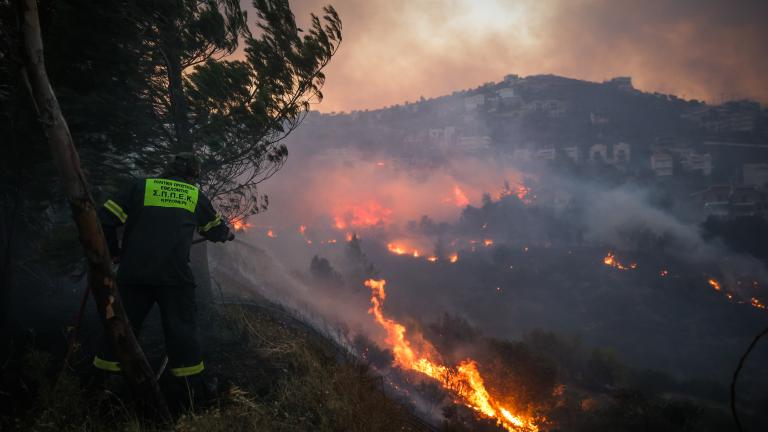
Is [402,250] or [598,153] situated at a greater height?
[598,153]

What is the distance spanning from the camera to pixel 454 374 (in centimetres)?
4062

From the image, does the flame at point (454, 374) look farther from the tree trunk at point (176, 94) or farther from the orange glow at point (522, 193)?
the orange glow at point (522, 193)

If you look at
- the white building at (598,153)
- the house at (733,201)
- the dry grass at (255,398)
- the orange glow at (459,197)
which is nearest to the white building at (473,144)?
the orange glow at (459,197)

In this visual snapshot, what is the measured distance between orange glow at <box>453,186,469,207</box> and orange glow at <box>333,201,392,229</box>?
2120 cm

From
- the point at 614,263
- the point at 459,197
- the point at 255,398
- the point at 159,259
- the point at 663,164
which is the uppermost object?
the point at 663,164

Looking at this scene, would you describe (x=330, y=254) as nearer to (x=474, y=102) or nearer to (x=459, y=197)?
(x=459, y=197)

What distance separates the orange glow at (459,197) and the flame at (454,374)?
5745 cm

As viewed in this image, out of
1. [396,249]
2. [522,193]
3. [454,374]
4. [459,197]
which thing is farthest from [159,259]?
[459,197]

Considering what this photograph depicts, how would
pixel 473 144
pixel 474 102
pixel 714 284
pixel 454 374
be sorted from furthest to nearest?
pixel 474 102
pixel 473 144
pixel 714 284
pixel 454 374

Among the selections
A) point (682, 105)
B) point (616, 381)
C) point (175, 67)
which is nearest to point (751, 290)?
point (616, 381)

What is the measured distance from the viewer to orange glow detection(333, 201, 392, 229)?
107 m

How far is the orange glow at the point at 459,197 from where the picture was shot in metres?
112

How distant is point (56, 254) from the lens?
6.04 meters

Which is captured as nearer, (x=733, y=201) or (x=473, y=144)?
(x=733, y=201)
